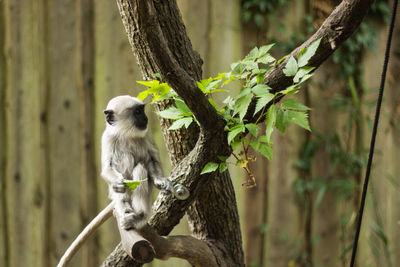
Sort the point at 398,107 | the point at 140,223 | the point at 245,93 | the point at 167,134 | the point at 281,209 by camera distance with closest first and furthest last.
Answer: the point at 245,93, the point at 140,223, the point at 167,134, the point at 281,209, the point at 398,107

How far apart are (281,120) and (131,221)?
1.69 feet

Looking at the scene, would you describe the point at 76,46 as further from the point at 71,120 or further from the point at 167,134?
the point at 167,134

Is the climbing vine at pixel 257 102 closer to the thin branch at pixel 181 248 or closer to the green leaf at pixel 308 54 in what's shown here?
the green leaf at pixel 308 54

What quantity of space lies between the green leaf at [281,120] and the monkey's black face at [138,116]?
49 centimetres

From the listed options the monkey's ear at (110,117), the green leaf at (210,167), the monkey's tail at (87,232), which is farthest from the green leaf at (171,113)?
the monkey's tail at (87,232)

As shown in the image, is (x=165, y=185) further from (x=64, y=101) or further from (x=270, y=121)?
(x=64, y=101)

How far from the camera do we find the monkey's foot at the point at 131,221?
1.22 metres

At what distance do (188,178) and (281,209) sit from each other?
1.25m

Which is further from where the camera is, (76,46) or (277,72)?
(76,46)

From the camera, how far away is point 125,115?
53.7 inches

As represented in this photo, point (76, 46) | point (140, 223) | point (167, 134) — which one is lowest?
point (140, 223)

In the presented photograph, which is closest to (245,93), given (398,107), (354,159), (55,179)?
(55,179)

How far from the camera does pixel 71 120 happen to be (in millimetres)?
2168

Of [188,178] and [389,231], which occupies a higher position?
[188,178]
